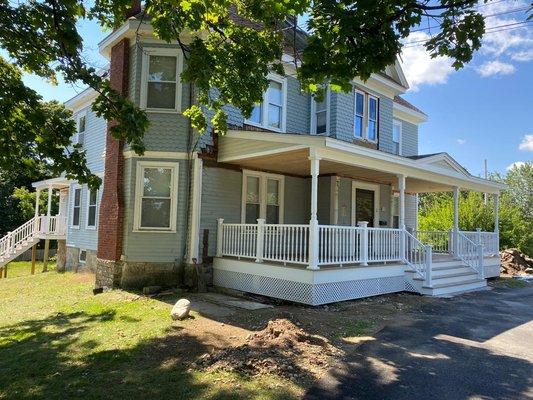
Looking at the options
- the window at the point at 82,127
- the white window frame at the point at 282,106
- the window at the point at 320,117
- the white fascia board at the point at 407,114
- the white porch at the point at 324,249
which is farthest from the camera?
the white fascia board at the point at 407,114

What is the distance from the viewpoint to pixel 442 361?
6312mm

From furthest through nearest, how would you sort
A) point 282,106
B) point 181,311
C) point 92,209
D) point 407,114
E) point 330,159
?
1. point 407,114
2. point 92,209
3. point 282,106
4. point 330,159
5. point 181,311

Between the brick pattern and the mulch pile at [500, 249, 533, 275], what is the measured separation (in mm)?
16174

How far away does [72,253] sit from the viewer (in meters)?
17.4

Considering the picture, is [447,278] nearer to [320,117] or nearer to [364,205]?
[364,205]

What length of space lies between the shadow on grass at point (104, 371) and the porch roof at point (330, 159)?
497 centimetres

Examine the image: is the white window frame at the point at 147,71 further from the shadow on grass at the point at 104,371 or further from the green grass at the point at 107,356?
the shadow on grass at the point at 104,371

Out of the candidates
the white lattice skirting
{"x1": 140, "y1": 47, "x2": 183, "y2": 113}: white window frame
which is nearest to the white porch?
the white lattice skirting

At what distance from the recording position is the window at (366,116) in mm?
15516

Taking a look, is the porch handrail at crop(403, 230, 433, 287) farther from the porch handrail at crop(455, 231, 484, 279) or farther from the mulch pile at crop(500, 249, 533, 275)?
the mulch pile at crop(500, 249, 533, 275)

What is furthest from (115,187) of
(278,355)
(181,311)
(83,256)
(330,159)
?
(278,355)

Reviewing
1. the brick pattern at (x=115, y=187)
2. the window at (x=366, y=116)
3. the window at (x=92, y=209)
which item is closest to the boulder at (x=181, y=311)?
the brick pattern at (x=115, y=187)

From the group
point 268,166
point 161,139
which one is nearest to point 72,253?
point 161,139

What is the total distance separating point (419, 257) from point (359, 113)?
18.8ft
